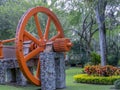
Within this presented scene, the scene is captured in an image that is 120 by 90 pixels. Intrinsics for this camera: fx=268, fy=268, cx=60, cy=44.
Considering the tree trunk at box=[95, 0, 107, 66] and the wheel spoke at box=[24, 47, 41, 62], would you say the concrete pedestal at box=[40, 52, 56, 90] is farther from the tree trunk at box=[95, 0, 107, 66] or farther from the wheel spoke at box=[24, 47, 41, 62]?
the tree trunk at box=[95, 0, 107, 66]

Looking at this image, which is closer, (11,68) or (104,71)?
(11,68)

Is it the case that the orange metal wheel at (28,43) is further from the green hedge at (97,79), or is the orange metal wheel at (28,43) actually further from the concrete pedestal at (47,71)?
the green hedge at (97,79)

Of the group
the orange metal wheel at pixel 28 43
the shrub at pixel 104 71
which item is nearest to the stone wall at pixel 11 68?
the orange metal wheel at pixel 28 43

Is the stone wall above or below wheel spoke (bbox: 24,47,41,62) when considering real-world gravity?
below

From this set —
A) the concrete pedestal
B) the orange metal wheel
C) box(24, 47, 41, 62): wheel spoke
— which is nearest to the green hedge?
the orange metal wheel

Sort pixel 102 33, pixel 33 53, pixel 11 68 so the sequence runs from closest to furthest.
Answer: pixel 33 53, pixel 11 68, pixel 102 33

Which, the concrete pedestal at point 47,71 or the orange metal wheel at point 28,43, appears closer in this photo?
the orange metal wheel at point 28,43

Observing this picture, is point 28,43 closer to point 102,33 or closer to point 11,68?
point 11,68

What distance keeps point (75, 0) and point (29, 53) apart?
30.2 ft

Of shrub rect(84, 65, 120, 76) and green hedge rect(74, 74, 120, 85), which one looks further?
shrub rect(84, 65, 120, 76)

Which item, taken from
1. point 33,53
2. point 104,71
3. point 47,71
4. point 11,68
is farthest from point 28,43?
point 104,71

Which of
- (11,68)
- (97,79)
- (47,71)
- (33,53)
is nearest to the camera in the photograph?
(47,71)

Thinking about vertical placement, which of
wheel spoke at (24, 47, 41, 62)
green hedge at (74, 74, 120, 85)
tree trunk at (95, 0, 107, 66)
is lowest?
green hedge at (74, 74, 120, 85)

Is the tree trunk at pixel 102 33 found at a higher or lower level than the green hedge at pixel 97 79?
higher
